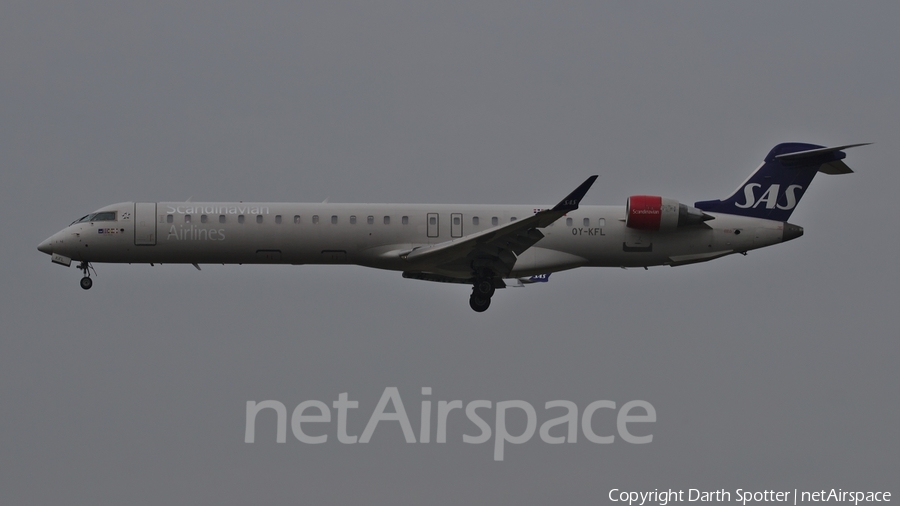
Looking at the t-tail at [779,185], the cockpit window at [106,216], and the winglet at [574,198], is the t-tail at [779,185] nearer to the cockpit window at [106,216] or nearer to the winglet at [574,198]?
the winglet at [574,198]

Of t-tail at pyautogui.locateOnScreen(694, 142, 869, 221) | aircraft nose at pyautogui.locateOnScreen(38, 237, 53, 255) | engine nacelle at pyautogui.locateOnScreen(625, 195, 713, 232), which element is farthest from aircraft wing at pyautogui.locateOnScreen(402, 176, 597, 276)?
aircraft nose at pyautogui.locateOnScreen(38, 237, 53, 255)

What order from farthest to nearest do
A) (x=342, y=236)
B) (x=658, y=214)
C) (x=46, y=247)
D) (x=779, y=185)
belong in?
(x=779, y=185) < (x=46, y=247) < (x=658, y=214) < (x=342, y=236)

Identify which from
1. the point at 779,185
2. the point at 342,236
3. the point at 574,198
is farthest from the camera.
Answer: the point at 779,185

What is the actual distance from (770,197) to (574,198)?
850 centimetres

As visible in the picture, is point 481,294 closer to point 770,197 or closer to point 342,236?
point 342,236

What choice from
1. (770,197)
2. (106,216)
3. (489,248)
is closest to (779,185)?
(770,197)

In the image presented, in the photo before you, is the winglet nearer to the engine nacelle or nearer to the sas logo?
the engine nacelle

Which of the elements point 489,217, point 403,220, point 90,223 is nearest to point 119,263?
point 90,223

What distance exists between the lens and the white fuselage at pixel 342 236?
1613 inches

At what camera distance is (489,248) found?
40.3m

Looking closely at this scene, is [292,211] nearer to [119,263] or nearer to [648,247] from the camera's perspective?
[119,263]

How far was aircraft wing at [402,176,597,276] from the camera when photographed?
128 feet

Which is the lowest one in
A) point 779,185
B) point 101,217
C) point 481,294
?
point 481,294

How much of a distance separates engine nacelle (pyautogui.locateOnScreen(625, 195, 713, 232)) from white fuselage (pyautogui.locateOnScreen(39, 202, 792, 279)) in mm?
303
